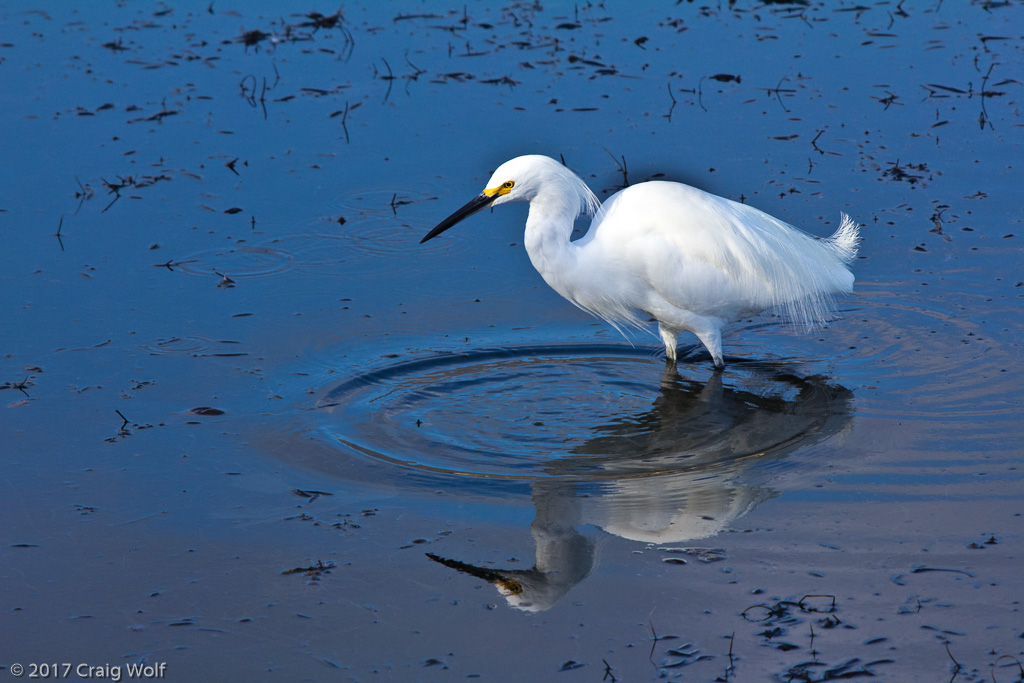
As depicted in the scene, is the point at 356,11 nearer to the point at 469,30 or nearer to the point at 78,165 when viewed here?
the point at 469,30

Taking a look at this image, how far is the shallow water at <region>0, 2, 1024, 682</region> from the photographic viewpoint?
3.70 m

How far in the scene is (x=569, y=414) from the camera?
5.36 m

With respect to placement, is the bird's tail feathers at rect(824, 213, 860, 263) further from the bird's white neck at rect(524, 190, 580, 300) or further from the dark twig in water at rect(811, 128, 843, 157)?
the dark twig in water at rect(811, 128, 843, 157)

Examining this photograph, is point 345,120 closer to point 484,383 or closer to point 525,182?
point 525,182

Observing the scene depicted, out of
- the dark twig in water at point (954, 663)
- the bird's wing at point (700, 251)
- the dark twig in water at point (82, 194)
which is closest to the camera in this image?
the dark twig in water at point (954, 663)

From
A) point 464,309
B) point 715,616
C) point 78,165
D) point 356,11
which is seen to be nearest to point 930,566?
point 715,616

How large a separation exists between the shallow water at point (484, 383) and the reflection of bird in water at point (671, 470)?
0.02 m

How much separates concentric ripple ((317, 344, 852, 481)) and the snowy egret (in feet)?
1.06

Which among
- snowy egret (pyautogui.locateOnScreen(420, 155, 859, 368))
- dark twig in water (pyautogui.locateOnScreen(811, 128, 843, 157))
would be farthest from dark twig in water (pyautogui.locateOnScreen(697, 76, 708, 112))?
snowy egret (pyautogui.locateOnScreen(420, 155, 859, 368))

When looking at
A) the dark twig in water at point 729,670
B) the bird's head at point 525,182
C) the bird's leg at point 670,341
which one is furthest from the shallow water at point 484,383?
the bird's head at point 525,182

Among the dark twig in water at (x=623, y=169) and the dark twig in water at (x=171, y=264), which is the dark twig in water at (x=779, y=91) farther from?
the dark twig in water at (x=171, y=264)

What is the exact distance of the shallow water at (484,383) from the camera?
370 centimetres

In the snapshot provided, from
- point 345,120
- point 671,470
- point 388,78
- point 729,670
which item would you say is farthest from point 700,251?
point 388,78

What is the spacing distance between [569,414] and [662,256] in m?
0.96
